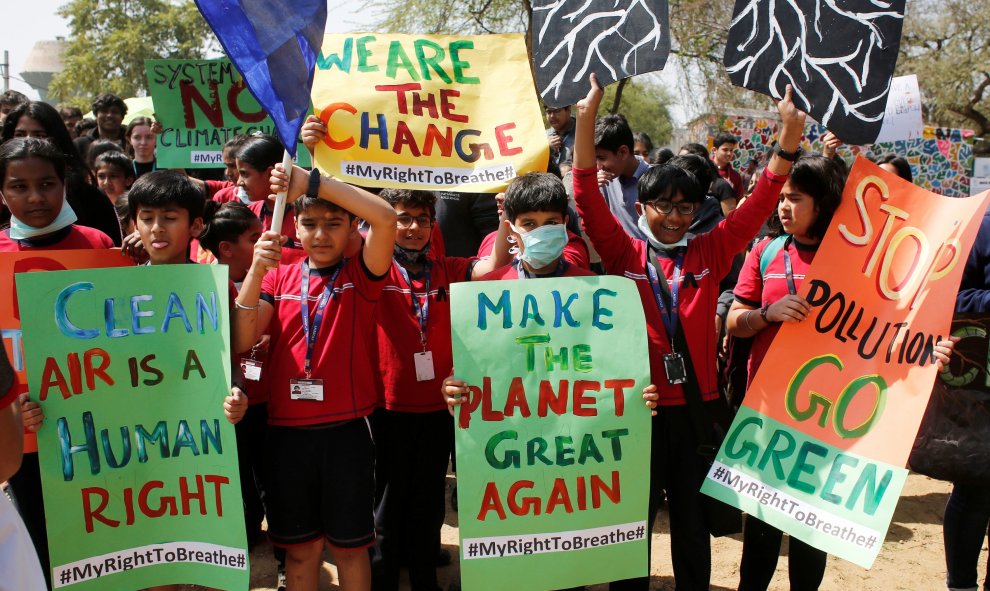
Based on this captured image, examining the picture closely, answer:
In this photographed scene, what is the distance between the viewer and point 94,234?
3.51 meters

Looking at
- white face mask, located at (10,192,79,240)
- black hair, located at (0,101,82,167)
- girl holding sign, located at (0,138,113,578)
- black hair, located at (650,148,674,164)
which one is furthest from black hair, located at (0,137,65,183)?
black hair, located at (650,148,674,164)

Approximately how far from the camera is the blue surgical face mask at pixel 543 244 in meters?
3.23

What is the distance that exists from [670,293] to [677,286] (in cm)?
4

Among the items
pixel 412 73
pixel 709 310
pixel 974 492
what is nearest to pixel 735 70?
pixel 709 310

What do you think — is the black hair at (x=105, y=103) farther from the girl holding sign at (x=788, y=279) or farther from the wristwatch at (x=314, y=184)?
the girl holding sign at (x=788, y=279)

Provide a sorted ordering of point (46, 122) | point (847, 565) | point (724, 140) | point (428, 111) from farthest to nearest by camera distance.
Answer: point (724, 140)
point (46, 122)
point (847, 565)
point (428, 111)

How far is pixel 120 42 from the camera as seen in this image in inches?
1484

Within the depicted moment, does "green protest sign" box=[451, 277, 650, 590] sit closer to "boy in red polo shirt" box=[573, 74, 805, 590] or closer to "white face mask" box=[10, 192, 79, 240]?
"boy in red polo shirt" box=[573, 74, 805, 590]

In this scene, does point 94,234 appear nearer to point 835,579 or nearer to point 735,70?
point 735,70

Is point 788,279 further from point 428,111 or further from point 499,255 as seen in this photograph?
point 428,111

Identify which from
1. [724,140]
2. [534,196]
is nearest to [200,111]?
[534,196]

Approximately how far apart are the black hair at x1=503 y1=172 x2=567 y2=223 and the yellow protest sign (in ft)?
0.64

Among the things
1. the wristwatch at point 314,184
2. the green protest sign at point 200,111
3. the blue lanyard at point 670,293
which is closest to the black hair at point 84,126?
the green protest sign at point 200,111

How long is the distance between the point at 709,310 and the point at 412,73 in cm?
168
